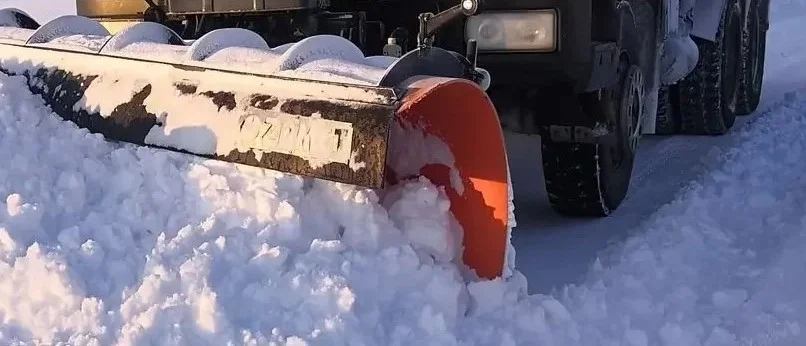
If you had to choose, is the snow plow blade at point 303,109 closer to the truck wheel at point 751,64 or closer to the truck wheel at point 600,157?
the truck wheel at point 600,157

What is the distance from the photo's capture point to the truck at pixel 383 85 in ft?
8.57

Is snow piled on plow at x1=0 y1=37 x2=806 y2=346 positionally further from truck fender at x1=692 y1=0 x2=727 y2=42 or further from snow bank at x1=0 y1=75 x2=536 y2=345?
truck fender at x1=692 y1=0 x2=727 y2=42

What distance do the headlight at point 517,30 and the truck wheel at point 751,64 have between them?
155 inches

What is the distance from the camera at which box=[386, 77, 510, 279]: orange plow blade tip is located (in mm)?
2750

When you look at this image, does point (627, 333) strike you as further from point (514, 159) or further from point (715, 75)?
point (715, 75)

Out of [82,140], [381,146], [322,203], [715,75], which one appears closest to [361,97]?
[381,146]

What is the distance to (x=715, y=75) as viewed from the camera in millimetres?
6035

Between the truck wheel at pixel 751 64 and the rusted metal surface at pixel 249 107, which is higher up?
the rusted metal surface at pixel 249 107

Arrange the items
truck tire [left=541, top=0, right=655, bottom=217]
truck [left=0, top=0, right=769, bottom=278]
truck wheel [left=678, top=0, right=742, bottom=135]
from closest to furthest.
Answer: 1. truck [left=0, top=0, right=769, bottom=278]
2. truck tire [left=541, top=0, right=655, bottom=217]
3. truck wheel [left=678, top=0, right=742, bottom=135]

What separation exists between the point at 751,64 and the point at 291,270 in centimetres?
554

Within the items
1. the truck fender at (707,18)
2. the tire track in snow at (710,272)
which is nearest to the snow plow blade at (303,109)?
the tire track in snow at (710,272)

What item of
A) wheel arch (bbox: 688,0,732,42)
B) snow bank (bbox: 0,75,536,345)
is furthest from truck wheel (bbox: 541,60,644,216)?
wheel arch (bbox: 688,0,732,42)

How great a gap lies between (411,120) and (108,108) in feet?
3.16

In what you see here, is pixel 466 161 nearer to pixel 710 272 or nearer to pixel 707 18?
pixel 710 272
